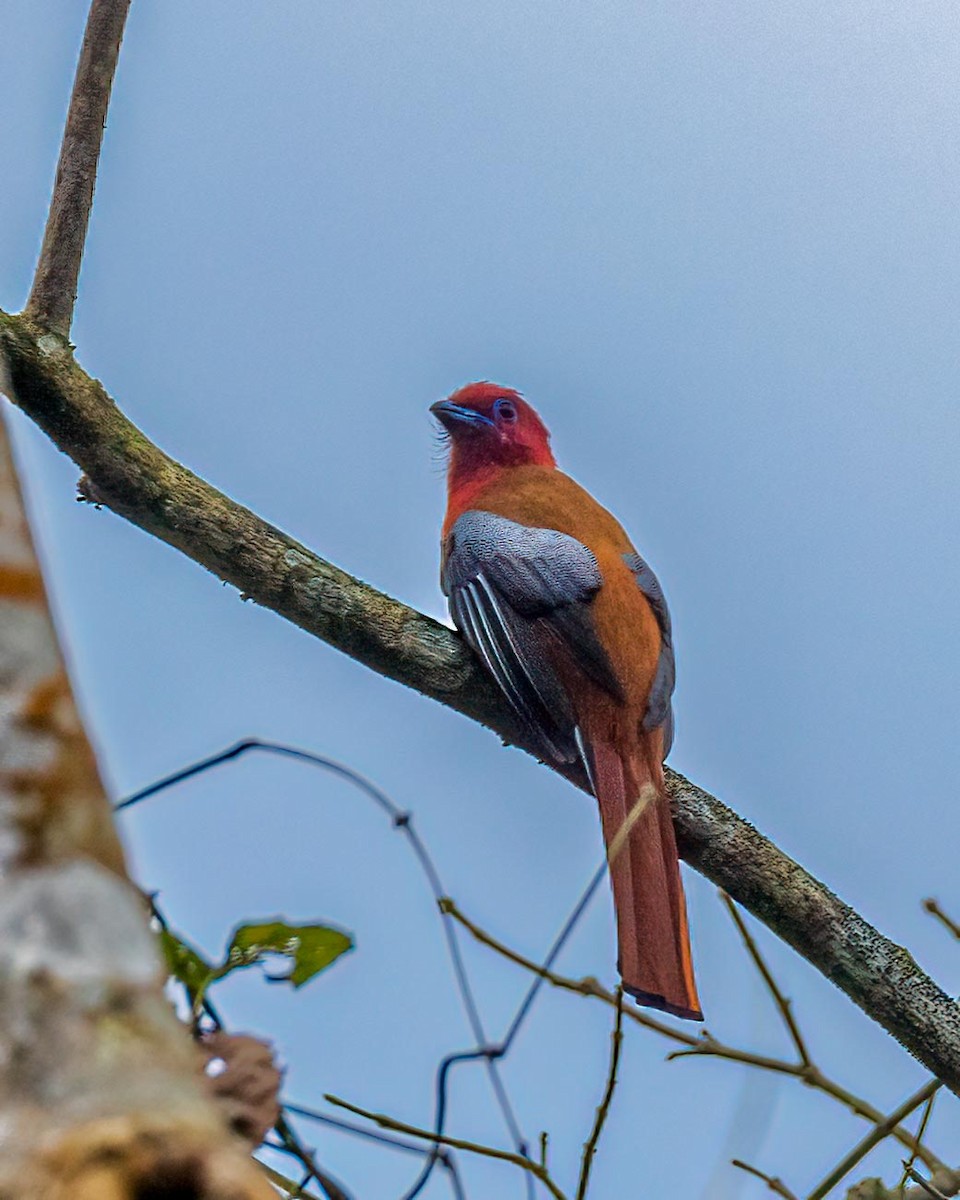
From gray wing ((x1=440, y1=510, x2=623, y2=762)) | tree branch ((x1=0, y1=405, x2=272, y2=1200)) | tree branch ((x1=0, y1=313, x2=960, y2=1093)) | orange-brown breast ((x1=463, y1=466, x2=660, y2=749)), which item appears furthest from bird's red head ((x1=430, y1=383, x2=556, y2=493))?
tree branch ((x1=0, y1=405, x2=272, y2=1200))

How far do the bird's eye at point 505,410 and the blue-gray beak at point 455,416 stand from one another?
56 mm

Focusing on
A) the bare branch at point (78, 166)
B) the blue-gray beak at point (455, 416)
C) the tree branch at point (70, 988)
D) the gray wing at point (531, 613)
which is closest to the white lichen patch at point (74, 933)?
the tree branch at point (70, 988)

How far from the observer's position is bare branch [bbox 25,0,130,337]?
9.46 ft

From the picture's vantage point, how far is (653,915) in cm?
297

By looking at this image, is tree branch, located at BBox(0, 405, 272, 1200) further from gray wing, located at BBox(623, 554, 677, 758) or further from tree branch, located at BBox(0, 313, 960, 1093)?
gray wing, located at BBox(623, 554, 677, 758)

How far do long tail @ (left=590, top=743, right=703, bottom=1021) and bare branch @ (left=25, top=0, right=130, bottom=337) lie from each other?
157 centimetres

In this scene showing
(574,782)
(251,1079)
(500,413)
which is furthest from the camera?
(500,413)

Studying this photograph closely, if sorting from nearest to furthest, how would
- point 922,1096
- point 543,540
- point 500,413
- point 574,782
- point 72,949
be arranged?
1. point 72,949
2. point 922,1096
3. point 574,782
4. point 543,540
5. point 500,413

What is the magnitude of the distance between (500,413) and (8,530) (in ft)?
12.9

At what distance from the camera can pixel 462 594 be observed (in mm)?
3494

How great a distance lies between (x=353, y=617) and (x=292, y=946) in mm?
1578

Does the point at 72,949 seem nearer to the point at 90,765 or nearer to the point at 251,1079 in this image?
the point at 90,765

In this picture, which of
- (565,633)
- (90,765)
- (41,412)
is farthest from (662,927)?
(90,765)

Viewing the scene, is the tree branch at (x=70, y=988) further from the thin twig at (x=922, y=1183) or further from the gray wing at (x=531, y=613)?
the gray wing at (x=531, y=613)
